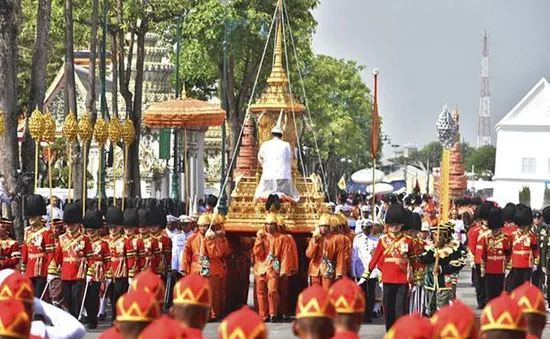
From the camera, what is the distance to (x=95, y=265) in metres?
20.8

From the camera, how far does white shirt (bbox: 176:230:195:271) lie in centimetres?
2461

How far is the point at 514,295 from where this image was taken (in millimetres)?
9570

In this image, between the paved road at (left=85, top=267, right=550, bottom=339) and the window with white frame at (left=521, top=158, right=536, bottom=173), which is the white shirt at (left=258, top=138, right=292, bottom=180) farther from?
the window with white frame at (left=521, top=158, right=536, bottom=173)

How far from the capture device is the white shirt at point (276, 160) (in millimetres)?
22453

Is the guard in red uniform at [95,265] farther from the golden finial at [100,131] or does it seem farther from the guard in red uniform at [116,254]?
the golden finial at [100,131]

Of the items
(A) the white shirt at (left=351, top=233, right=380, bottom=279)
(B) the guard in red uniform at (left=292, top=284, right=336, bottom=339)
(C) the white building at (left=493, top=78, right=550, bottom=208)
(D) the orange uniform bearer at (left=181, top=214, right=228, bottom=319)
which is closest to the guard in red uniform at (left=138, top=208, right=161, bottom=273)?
(D) the orange uniform bearer at (left=181, top=214, right=228, bottom=319)

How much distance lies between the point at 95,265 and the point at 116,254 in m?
0.93

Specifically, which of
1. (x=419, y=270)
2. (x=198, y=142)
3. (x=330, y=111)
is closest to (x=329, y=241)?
(x=419, y=270)

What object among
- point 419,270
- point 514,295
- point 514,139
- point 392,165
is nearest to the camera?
point 514,295

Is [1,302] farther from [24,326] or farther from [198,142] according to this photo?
[198,142]

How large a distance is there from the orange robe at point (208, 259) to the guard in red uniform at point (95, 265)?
1.43 metres

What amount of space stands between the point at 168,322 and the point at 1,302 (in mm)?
1363

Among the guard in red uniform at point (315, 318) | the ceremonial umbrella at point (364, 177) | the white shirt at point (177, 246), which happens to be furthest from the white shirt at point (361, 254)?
the ceremonial umbrella at point (364, 177)

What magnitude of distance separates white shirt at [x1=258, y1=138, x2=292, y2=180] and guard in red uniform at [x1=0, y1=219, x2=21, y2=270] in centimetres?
396
